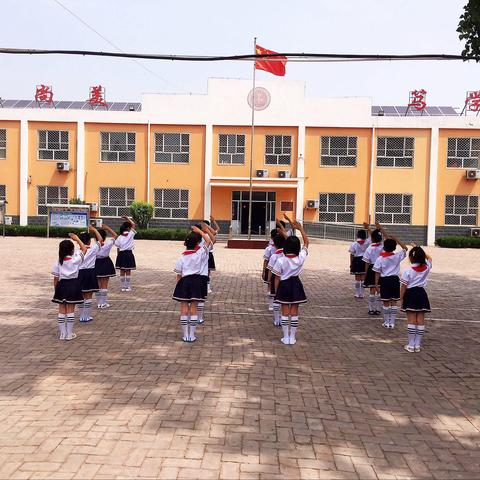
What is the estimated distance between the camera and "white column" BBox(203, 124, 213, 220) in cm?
3269

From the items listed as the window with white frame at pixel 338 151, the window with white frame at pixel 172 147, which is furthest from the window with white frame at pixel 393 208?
the window with white frame at pixel 172 147

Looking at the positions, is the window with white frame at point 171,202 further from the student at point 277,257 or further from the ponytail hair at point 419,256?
the ponytail hair at point 419,256

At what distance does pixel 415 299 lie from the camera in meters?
7.77

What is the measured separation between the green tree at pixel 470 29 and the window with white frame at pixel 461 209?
25245 mm

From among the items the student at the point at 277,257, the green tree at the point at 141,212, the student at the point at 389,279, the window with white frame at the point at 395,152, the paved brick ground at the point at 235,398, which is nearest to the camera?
the paved brick ground at the point at 235,398

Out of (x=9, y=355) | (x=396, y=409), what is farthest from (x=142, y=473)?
(x=9, y=355)

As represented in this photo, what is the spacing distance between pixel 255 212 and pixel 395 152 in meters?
9.52

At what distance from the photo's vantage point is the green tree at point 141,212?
3222 centimetres

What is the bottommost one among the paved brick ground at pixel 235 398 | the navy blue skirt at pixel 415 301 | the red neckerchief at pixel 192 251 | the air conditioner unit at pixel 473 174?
the paved brick ground at pixel 235 398

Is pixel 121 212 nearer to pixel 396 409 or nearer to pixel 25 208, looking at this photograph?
pixel 25 208

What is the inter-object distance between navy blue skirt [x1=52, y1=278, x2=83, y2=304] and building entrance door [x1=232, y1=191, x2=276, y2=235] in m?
25.5

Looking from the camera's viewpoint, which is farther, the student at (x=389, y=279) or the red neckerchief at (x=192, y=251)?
the student at (x=389, y=279)

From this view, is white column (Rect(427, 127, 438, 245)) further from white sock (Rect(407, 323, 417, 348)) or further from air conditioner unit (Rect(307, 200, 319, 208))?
white sock (Rect(407, 323, 417, 348))

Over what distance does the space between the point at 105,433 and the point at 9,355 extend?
3.17 m
